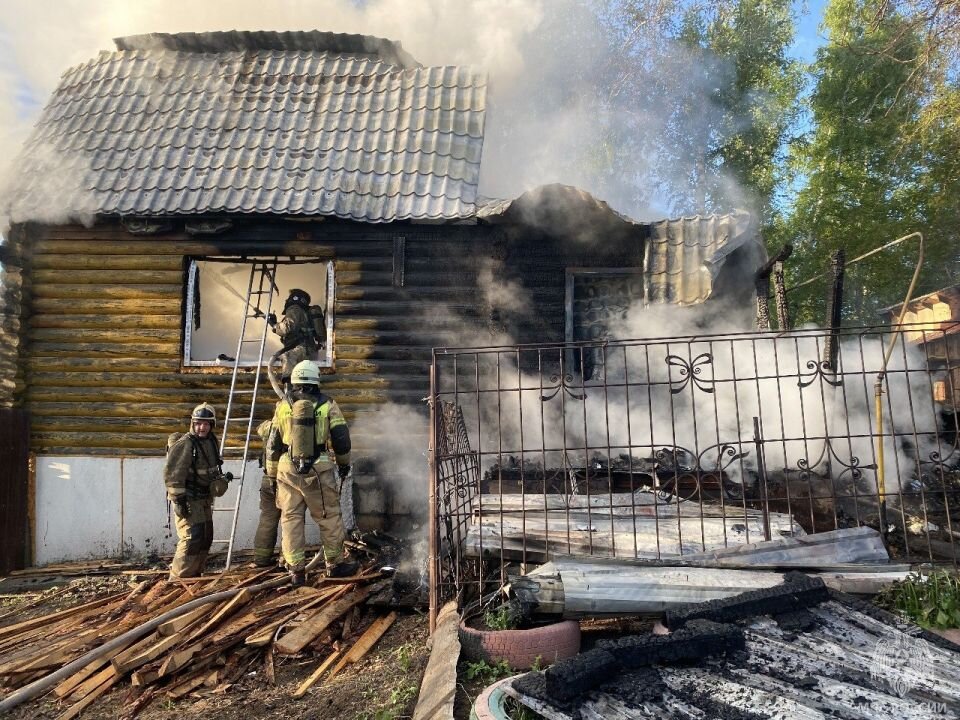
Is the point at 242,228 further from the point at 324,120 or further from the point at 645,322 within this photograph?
the point at 645,322

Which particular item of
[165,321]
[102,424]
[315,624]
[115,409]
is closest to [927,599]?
[315,624]

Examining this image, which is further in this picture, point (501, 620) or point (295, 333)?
point (295, 333)

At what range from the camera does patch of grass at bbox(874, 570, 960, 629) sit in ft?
13.2

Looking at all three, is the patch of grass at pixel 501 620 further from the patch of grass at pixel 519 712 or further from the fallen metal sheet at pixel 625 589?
the patch of grass at pixel 519 712

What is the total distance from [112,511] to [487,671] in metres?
6.34

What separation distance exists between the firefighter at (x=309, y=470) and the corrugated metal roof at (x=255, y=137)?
2571 mm

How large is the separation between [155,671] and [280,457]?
2.41 m

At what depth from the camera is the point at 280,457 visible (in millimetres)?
6785

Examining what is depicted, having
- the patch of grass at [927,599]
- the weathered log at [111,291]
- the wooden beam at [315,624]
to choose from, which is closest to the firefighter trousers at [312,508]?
the wooden beam at [315,624]

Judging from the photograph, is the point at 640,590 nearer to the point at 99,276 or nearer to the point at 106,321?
the point at 106,321

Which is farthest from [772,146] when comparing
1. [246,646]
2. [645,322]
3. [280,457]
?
[246,646]

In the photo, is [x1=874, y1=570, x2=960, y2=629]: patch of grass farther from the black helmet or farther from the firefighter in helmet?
the black helmet

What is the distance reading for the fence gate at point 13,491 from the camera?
25.8ft
